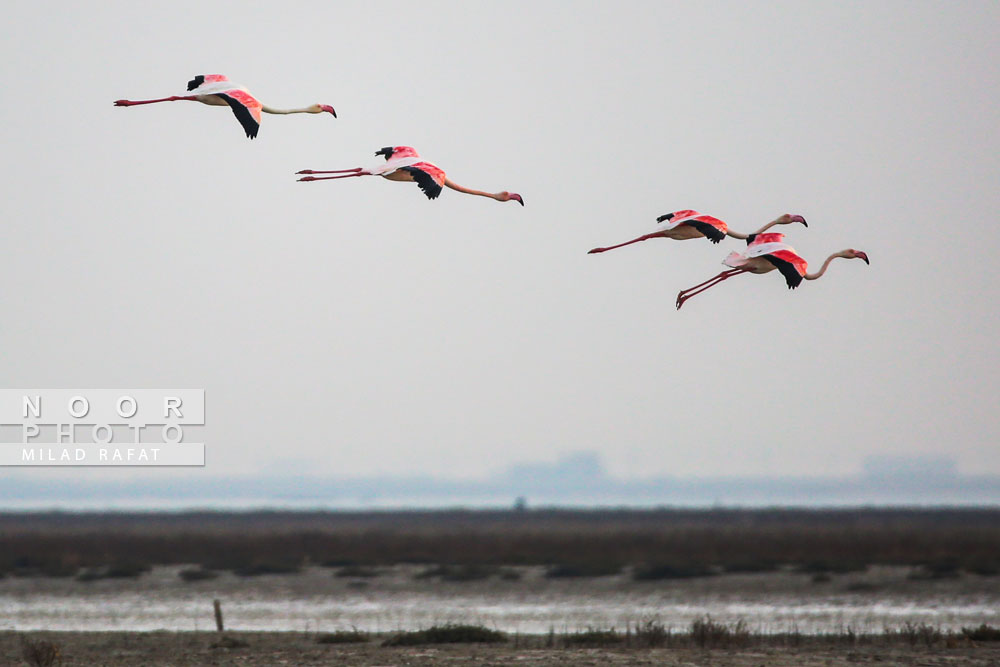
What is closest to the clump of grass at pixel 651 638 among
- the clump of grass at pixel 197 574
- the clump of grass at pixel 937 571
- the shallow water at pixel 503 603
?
the shallow water at pixel 503 603

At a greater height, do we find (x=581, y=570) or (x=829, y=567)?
(x=829, y=567)

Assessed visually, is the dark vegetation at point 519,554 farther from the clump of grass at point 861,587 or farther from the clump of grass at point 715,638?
the clump of grass at point 715,638

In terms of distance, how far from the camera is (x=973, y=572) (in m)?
51.3

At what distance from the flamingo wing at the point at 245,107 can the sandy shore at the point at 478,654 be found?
17.3m

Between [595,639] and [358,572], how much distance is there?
2751 cm

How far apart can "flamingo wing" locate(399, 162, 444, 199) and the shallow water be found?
82.2 ft

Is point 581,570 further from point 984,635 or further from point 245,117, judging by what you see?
point 245,117

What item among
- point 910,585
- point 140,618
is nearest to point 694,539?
point 910,585

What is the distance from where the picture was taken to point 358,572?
183 ft

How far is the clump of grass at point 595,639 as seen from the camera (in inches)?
1163

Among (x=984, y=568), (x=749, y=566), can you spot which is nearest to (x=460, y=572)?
(x=749, y=566)

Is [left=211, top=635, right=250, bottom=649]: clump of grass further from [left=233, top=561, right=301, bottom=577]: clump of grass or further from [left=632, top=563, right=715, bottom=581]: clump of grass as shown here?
[left=233, top=561, right=301, bottom=577]: clump of grass

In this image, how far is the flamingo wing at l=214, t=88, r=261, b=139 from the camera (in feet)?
38.7

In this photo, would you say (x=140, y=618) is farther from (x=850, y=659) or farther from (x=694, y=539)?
(x=694, y=539)
